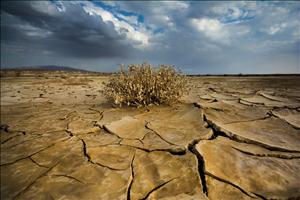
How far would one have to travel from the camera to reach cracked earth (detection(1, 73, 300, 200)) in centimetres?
141

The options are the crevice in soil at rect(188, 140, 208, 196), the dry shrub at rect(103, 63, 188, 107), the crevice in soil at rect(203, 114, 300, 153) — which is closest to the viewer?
the crevice in soil at rect(188, 140, 208, 196)

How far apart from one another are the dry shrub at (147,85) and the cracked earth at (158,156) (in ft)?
1.42

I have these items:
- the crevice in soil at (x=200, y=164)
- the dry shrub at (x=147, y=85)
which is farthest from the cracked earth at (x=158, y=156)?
the dry shrub at (x=147, y=85)

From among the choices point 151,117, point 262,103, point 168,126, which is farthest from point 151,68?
point 262,103

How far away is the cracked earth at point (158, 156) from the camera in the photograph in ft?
4.63

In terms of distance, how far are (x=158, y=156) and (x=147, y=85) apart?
172cm

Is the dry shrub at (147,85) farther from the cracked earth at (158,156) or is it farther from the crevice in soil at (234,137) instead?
the crevice in soil at (234,137)

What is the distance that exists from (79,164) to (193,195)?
945 mm

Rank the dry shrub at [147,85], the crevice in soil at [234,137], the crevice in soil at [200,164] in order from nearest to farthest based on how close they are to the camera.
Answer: the crevice in soil at [200,164] → the crevice in soil at [234,137] → the dry shrub at [147,85]

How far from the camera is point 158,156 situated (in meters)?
1.80

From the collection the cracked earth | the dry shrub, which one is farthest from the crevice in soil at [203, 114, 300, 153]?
the dry shrub

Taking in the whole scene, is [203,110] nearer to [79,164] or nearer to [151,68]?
[151,68]

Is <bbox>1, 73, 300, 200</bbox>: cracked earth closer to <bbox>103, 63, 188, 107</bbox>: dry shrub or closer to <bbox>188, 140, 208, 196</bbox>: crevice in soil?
<bbox>188, 140, 208, 196</bbox>: crevice in soil

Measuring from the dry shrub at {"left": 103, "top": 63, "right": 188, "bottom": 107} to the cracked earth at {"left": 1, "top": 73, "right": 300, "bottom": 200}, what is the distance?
1.42 feet
